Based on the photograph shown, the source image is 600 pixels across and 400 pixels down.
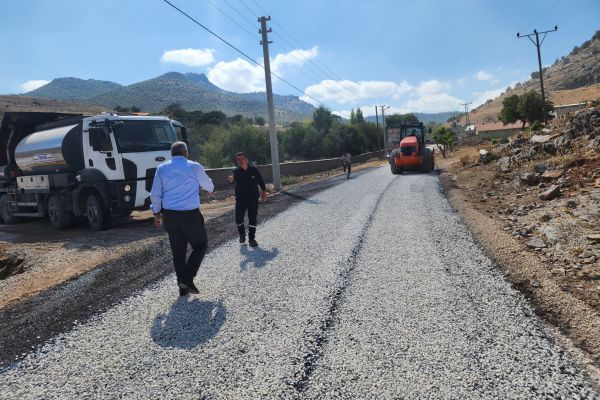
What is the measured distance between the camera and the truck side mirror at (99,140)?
34.7 ft

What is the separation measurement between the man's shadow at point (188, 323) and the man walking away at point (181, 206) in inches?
17.8

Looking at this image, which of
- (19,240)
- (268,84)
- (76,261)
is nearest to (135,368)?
(76,261)

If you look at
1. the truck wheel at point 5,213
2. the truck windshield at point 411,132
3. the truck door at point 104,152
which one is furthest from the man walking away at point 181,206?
the truck windshield at point 411,132

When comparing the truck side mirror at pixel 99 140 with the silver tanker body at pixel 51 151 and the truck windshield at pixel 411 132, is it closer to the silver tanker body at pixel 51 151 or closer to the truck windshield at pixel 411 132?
the silver tanker body at pixel 51 151

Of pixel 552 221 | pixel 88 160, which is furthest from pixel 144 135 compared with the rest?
pixel 552 221

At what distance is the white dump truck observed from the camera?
10.8 meters

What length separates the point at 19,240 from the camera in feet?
37.1

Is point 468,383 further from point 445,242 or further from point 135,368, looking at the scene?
point 445,242

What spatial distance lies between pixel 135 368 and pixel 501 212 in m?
9.50

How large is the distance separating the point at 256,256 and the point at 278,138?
2337 inches

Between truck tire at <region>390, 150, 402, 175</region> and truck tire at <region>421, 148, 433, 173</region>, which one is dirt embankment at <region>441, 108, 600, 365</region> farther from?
truck tire at <region>390, 150, 402, 175</region>

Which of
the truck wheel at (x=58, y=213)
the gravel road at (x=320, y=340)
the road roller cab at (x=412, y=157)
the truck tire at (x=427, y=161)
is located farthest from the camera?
the truck tire at (x=427, y=161)

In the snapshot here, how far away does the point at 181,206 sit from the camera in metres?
5.24

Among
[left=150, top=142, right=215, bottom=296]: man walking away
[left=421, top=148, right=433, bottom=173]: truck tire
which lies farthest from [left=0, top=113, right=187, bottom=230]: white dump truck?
[left=421, top=148, right=433, bottom=173]: truck tire
